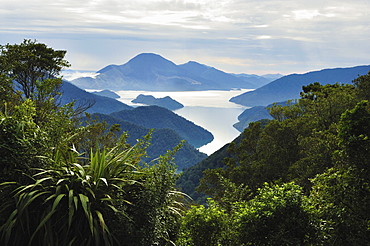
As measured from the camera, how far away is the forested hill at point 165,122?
98.4 m

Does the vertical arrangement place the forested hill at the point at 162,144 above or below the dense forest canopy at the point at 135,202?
below

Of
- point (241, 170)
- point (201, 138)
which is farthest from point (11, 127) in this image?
point (201, 138)

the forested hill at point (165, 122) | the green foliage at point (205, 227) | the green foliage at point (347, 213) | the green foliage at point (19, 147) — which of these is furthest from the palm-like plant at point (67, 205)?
the forested hill at point (165, 122)

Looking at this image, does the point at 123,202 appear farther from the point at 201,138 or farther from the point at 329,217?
the point at 201,138

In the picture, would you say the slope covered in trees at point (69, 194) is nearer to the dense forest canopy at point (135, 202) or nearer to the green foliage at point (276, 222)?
the dense forest canopy at point (135, 202)

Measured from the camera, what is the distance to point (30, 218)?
315 centimetres

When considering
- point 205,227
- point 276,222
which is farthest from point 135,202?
point 276,222

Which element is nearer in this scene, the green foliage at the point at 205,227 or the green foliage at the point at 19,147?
the green foliage at the point at 19,147

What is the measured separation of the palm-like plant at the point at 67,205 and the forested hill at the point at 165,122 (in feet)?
303

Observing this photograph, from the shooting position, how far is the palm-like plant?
2967 millimetres

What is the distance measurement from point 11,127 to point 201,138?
95903mm

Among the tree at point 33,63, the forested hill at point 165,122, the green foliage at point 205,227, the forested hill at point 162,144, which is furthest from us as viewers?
the forested hill at point 165,122

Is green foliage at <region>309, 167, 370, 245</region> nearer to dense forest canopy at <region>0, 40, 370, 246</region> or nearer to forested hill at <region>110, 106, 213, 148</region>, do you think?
dense forest canopy at <region>0, 40, 370, 246</region>

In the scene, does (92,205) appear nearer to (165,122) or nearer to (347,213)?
(347,213)
